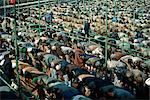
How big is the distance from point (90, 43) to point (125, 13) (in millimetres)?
17908

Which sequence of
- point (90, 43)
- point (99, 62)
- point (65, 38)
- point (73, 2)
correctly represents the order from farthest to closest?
point (73, 2)
point (65, 38)
point (90, 43)
point (99, 62)

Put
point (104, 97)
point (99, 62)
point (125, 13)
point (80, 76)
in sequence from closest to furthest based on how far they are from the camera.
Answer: point (104, 97), point (80, 76), point (99, 62), point (125, 13)

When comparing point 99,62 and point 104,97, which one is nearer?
point 104,97

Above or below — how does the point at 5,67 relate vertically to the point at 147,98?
above

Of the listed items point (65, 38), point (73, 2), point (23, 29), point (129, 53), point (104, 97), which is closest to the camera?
point (104, 97)

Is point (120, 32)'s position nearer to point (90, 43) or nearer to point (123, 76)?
point (90, 43)

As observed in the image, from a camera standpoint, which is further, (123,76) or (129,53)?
(129,53)

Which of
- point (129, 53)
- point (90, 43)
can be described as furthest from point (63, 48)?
point (129, 53)

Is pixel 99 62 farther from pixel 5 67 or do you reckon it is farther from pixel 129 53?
pixel 5 67

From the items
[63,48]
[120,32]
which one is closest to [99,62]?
[63,48]

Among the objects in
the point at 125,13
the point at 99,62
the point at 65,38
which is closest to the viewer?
the point at 99,62

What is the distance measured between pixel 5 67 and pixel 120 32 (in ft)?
43.5

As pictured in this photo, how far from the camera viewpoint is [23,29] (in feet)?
88.2

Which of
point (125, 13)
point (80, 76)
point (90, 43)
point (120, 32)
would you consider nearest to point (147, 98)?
point (80, 76)
